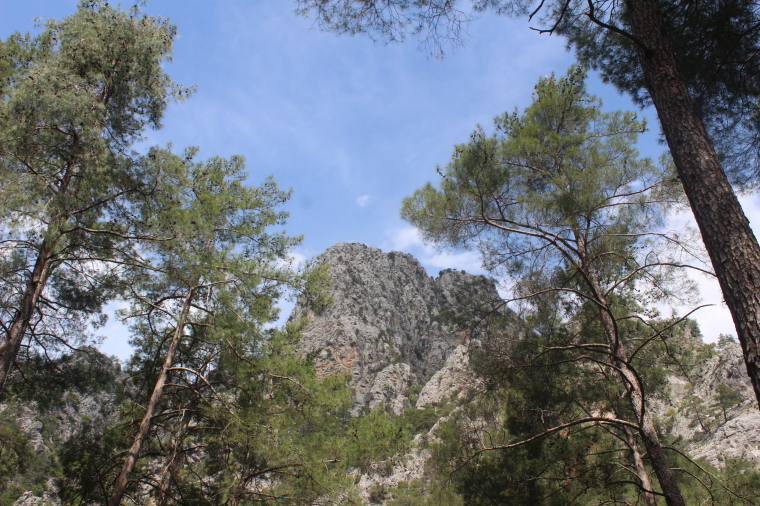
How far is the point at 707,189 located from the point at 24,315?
21.7 ft

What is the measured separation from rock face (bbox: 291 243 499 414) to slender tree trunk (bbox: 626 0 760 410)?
36.4 meters

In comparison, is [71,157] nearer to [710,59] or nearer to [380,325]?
[710,59]

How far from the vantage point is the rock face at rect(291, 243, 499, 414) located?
49750 mm

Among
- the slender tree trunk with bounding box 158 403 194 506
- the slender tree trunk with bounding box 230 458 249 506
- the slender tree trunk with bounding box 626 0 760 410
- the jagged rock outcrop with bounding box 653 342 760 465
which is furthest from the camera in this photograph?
the jagged rock outcrop with bounding box 653 342 760 465

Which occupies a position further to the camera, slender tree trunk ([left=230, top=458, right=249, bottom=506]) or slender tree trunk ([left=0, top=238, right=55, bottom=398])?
slender tree trunk ([left=230, top=458, right=249, bottom=506])

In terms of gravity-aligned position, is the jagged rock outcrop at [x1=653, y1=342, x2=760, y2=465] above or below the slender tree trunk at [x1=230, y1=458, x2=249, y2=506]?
above

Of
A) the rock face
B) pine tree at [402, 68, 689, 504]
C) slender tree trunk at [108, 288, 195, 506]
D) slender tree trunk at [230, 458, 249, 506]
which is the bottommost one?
slender tree trunk at [230, 458, 249, 506]

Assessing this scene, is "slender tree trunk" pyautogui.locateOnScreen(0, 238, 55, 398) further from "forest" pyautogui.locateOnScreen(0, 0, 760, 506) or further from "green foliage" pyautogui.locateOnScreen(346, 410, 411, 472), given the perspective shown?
"green foliage" pyautogui.locateOnScreen(346, 410, 411, 472)

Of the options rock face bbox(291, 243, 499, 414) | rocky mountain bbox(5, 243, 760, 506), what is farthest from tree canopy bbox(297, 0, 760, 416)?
rock face bbox(291, 243, 499, 414)

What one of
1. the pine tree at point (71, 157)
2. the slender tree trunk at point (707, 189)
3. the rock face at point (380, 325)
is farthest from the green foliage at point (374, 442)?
the rock face at point (380, 325)

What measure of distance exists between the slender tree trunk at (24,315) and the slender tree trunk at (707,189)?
622 centimetres

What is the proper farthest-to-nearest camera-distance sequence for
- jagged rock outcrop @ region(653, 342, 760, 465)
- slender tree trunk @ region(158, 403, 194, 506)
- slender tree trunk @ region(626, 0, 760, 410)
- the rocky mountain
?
jagged rock outcrop @ region(653, 342, 760, 465)
the rocky mountain
slender tree trunk @ region(158, 403, 194, 506)
slender tree trunk @ region(626, 0, 760, 410)

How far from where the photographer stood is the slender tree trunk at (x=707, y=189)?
95.2 inches

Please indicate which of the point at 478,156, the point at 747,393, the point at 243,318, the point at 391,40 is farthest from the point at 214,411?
the point at 747,393
